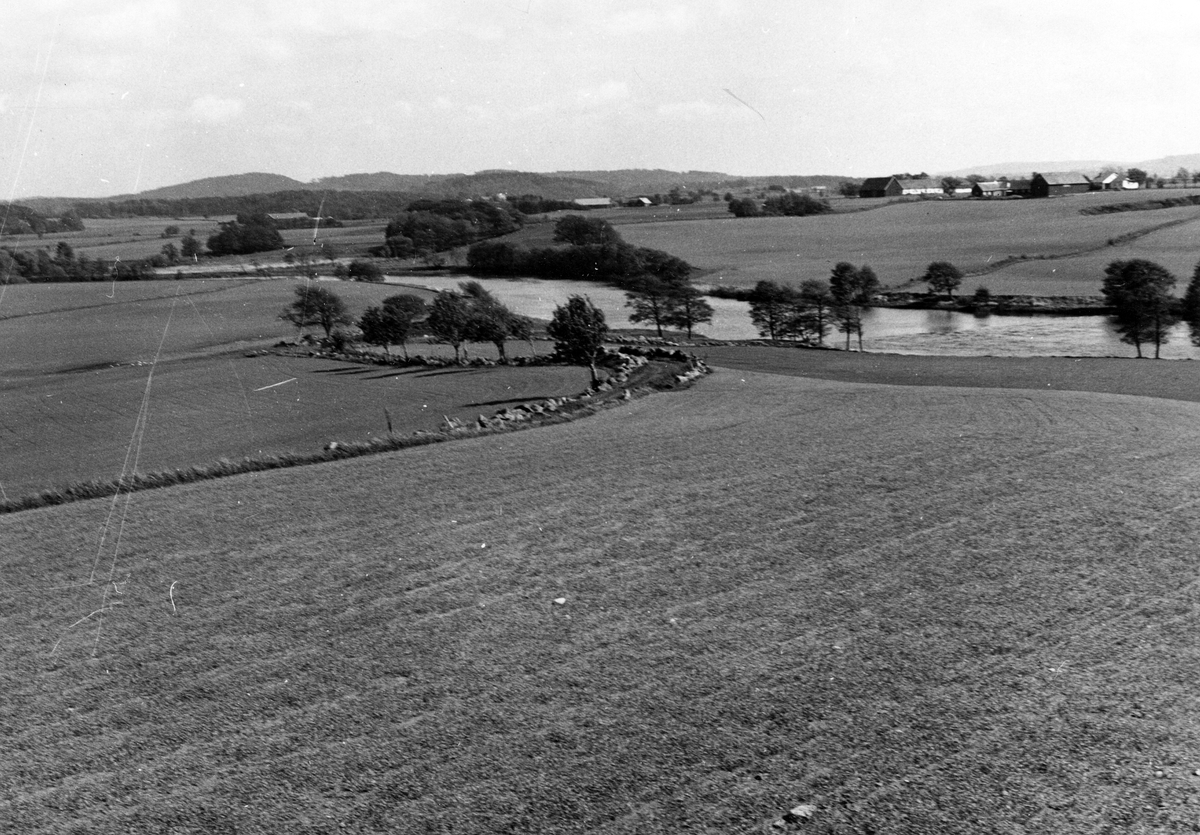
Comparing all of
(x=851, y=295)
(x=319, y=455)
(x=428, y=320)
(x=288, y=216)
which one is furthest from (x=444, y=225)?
(x=319, y=455)

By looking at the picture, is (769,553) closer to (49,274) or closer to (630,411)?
(630,411)

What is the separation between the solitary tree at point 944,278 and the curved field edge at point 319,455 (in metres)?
46.3

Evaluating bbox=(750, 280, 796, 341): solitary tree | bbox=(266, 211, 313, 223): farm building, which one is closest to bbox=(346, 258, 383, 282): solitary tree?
bbox=(266, 211, 313, 223): farm building

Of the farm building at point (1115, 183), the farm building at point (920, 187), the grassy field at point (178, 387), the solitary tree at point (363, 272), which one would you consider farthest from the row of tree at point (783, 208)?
the grassy field at point (178, 387)

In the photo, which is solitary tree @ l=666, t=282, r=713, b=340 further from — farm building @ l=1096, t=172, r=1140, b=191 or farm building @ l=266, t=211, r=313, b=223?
farm building @ l=1096, t=172, r=1140, b=191

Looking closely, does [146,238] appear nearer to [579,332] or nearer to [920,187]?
[579,332]

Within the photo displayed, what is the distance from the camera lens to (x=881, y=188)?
5556 inches

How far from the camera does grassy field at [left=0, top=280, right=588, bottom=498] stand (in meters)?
27.7

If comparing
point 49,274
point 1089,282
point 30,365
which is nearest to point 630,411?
point 30,365

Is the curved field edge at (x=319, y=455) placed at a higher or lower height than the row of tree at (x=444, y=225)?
lower

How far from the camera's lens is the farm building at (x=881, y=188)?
139750 mm

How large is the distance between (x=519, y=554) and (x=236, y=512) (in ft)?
22.0

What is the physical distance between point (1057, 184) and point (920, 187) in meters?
27.6

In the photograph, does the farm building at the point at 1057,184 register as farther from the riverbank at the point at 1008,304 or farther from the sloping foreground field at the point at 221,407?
the sloping foreground field at the point at 221,407
